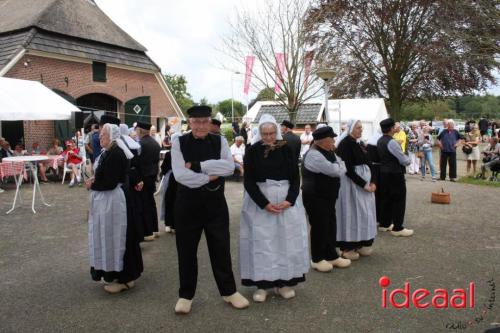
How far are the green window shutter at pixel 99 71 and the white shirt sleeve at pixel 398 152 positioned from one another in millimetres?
16305

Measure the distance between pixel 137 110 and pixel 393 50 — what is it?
14.3 m

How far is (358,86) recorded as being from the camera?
85.1ft

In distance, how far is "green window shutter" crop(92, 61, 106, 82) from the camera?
19.1 meters

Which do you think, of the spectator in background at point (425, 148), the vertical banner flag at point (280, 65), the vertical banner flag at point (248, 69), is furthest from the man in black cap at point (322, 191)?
the vertical banner flag at point (248, 69)

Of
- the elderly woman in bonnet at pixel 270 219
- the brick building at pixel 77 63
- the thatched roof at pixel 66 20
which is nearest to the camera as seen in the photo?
the elderly woman in bonnet at pixel 270 219

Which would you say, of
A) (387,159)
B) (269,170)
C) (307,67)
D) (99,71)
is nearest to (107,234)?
(269,170)

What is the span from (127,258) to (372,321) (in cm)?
253

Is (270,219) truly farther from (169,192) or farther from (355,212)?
(169,192)

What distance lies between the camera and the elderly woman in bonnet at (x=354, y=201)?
17.4ft

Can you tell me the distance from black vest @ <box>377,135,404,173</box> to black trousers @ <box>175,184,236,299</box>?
3434mm

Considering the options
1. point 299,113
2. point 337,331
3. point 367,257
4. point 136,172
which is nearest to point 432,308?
point 337,331

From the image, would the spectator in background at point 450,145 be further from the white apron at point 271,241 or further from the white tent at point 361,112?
the white apron at point 271,241

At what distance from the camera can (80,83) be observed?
1847 centimetres

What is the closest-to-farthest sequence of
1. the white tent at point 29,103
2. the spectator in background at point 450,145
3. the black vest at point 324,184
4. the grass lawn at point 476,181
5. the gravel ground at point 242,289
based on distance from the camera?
the gravel ground at point 242,289
the black vest at point 324,184
the white tent at point 29,103
the grass lawn at point 476,181
the spectator in background at point 450,145
